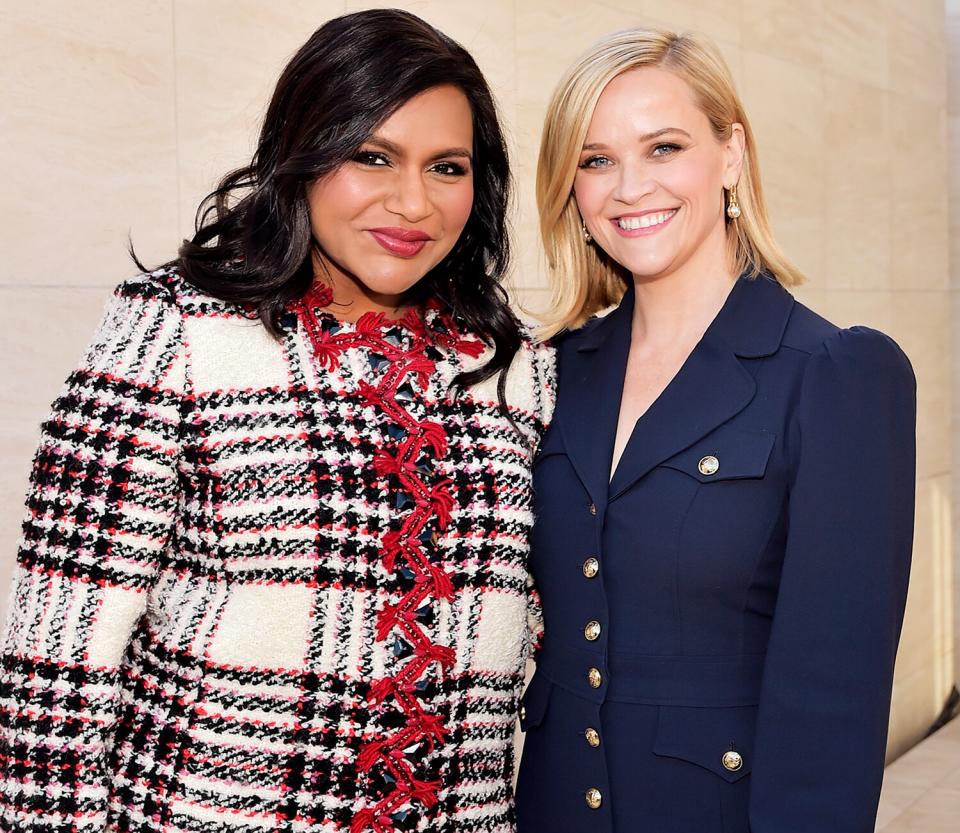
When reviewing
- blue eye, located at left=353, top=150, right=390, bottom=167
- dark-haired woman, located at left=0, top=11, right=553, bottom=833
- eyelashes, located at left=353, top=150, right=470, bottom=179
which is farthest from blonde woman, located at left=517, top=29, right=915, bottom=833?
blue eye, located at left=353, top=150, right=390, bottom=167

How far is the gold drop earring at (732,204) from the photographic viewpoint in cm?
179

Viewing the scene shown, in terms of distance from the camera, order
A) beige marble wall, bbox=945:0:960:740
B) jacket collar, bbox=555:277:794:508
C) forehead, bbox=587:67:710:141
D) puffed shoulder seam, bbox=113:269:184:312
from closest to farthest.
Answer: puffed shoulder seam, bbox=113:269:184:312 → jacket collar, bbox=555:277:794:508 → forehead, bbox=587:67:710:141 → beige marble wall, bbox=945:0:960:740

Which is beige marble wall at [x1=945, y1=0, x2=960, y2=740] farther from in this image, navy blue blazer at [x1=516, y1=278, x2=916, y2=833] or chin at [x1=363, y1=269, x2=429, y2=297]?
chin at [x1=363, y1=269, x2=429, y2=297]

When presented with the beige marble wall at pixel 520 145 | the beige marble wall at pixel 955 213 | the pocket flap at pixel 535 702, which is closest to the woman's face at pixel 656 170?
the pocket flap at pixel 535 702

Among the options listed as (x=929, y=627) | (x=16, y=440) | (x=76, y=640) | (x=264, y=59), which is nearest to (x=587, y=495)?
(x=76, y=640)

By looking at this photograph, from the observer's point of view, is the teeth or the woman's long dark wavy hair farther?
the teeth

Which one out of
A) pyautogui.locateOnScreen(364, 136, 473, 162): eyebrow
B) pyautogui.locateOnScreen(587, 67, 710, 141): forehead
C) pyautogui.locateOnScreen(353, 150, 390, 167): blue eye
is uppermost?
pyautogui.locateOnScreen(587, 67, 710, 141): forehead

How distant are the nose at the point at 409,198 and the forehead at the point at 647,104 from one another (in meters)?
0.35

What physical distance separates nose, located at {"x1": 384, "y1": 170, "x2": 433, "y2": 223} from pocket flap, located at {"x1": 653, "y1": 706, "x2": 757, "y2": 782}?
2.41 feet

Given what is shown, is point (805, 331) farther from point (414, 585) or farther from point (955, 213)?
point (955, 213)

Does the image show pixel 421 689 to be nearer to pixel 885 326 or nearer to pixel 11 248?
pixel 11 248

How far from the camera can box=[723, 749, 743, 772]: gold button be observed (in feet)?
4.96

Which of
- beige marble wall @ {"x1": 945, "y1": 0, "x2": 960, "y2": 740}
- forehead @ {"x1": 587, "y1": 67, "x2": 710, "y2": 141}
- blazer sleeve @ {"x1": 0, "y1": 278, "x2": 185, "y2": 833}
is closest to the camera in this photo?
blazer sleeve @ {"x1": 0, "y1": 278, "x2": 185, "y2": 833}

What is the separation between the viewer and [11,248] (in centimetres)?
200
